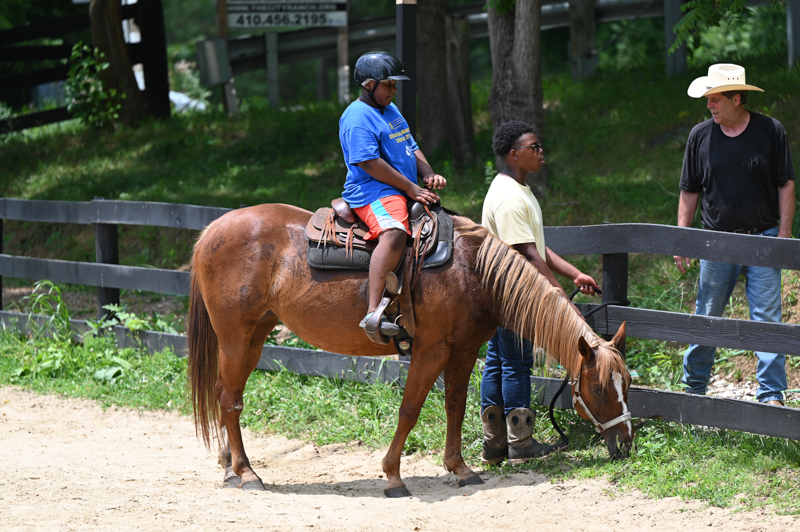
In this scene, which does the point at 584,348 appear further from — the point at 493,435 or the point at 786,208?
the point at 786,208

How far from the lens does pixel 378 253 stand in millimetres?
4098

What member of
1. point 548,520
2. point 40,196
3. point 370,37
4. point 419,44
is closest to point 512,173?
point 548,520

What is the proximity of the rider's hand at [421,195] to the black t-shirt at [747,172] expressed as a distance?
173cm

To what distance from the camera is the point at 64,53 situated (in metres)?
12.0

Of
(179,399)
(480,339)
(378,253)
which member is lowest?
(179,399)

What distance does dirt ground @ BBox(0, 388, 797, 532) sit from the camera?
3689mm

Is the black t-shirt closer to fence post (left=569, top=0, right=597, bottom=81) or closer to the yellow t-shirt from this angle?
the yellow t-shirt

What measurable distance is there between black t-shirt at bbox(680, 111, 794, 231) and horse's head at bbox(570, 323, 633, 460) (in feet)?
3.74

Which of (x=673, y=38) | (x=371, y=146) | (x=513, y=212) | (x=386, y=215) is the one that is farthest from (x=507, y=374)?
(x=673, y=38)

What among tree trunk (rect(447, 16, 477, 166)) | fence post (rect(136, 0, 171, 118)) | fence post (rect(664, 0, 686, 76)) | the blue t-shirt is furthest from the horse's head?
fence post (rect(136, 0, 171, 118))

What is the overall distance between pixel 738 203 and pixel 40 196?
8.88 metres

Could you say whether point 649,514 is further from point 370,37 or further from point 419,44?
point 370,37

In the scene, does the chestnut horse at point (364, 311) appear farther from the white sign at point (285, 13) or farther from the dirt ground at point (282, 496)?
the white sign at point (285, 13)

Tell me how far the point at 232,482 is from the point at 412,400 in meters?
1.20
